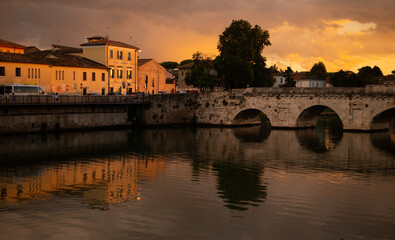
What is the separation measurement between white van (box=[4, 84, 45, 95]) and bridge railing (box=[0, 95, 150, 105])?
318 centimetres

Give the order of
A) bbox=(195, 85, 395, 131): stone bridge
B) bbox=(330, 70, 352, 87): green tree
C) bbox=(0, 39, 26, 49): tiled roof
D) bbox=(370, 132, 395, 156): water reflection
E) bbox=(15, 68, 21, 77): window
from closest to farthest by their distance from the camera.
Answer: bbox=(370, 132, 395, 156): water reflection → bbox=(195, 85, 395, 131): stone bridge → bbox=(15, 68, 21, 77): window → bbox=(0, 39, 26, 49): tiled roof → bbox=(330, 70, 352, 87): green tree

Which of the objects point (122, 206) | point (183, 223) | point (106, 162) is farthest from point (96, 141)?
point (183, 223)

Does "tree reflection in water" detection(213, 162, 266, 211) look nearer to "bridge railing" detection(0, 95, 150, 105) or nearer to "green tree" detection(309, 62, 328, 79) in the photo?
"bridge railing" detection(0, 95, 150, 105)

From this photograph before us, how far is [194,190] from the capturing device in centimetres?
2619

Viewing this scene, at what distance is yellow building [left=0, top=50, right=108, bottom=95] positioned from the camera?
57.7 m

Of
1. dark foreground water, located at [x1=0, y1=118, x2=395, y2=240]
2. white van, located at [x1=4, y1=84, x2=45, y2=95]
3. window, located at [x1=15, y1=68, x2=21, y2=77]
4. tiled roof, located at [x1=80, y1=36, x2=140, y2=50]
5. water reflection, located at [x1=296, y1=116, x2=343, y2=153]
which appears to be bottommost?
dark foreground water, located at [x1=0, y1=118, x2=395, y2=240]

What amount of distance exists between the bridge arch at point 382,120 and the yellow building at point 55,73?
40618 mm

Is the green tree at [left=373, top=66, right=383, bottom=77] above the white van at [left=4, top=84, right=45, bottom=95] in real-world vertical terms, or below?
above

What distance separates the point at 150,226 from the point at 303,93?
44755 mm

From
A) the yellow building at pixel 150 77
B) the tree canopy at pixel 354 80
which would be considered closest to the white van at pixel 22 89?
the yellow building at pixel 150 77

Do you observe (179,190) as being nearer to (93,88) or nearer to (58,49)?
(93,88)

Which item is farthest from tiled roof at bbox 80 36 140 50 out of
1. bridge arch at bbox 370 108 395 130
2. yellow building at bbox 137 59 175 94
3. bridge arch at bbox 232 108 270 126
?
bridge arch at bbox 370 108 395 130

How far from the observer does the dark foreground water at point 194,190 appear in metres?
19.3

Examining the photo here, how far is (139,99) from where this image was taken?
6531 cm
